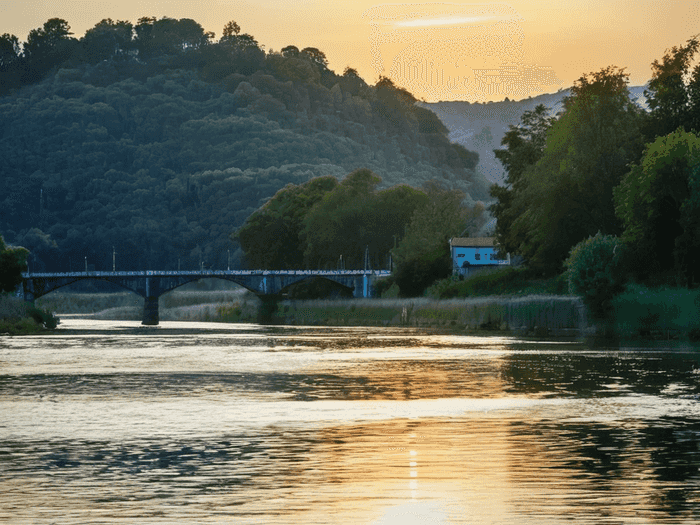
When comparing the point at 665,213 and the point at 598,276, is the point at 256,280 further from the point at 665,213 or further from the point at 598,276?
the point at 598,276

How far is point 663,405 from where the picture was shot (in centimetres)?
4028

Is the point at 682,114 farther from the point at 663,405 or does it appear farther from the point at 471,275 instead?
the point at 663,405

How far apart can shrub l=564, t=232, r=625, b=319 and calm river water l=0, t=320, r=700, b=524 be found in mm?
33780

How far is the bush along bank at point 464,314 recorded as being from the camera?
102375mm

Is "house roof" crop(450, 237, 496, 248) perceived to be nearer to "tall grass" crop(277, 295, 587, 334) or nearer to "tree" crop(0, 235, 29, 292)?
"tall grass" crop(277, 295, 587, 334)

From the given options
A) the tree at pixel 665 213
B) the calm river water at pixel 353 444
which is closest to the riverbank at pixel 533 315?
the tree at pixel 665 213

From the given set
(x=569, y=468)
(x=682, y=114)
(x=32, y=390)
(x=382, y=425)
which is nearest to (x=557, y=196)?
(x=682, y=114)

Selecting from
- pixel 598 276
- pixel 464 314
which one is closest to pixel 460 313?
pixel 464 314

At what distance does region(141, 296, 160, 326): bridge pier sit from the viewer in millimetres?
184125

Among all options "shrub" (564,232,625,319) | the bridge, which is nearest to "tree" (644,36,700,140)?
"shrub" (564,232,625,319)

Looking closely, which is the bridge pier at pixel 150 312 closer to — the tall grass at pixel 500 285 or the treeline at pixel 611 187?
the tall grass at pixel 500 285

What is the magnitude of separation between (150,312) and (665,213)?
107503 mm

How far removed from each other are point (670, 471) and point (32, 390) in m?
29.7

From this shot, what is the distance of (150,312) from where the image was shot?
190 meters
